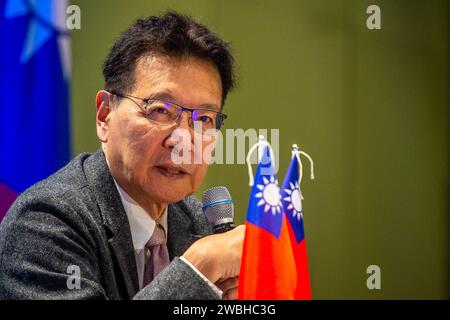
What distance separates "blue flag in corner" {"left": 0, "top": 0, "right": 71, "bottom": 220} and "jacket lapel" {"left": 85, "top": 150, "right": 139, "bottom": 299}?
516 millimetres

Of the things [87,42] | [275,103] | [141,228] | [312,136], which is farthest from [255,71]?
[141,228]

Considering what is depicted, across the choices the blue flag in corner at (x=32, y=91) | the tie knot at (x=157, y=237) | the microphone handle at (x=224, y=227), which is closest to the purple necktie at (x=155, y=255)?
the tie knot at (x=157, y=237)

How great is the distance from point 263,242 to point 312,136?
1.07 metres

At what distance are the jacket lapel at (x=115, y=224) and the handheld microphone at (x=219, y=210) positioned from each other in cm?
24

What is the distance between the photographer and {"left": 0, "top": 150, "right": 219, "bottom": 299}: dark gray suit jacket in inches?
52.7

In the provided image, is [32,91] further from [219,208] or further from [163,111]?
[219,208]

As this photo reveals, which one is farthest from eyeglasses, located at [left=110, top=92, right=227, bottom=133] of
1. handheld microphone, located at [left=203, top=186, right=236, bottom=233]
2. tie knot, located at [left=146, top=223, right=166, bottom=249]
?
tie knot, located at [left=146, top=223, right=166, bottom=249]

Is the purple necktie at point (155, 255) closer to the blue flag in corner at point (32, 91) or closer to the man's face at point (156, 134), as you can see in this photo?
the man's face at point (156, 134)

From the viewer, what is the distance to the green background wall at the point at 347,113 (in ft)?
7.13

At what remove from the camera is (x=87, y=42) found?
2.08m

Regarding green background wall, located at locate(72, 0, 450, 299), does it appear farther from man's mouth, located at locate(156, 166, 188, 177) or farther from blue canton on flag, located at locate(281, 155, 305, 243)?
blue canton on flag, located at locate(281, 155, 305, 243)
